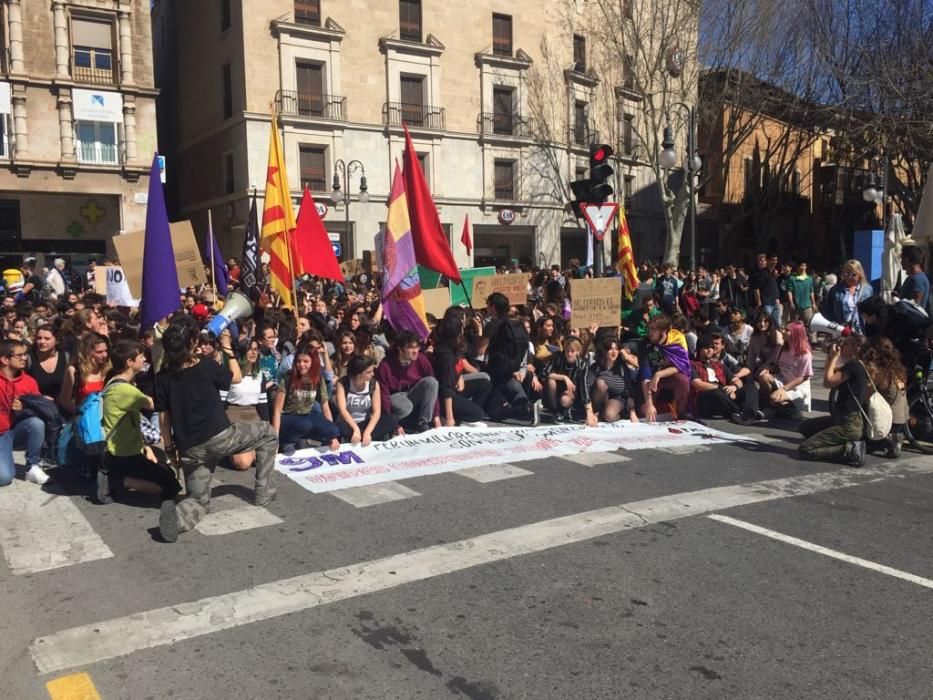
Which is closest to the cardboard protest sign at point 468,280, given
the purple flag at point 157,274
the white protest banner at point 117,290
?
the white protest banner at point 117,290

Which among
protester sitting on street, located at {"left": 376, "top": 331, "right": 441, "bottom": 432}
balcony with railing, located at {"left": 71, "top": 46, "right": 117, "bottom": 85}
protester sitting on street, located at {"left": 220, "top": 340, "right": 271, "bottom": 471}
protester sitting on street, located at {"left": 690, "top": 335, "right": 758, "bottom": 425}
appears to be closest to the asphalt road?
protester sitting on street, located at {"left": 220, "top": 340, "right": 271, "bottom": 471}

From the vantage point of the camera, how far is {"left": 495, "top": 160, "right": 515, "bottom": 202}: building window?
35.7 meters

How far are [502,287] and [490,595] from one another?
7.61 metres

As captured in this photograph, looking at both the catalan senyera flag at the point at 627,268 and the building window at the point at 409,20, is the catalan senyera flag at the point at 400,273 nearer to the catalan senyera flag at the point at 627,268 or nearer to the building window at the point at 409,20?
the catalan senyera flag at the point at 627,268

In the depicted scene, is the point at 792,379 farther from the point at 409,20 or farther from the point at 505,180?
the point at 409,20

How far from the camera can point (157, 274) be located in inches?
285

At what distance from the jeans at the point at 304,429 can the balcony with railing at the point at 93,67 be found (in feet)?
88.0

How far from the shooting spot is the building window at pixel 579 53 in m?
36.9

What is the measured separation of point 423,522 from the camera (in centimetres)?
574

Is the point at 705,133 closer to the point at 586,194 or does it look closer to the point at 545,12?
the point at 545,12

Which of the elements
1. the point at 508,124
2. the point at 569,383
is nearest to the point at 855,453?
the point at 569,383

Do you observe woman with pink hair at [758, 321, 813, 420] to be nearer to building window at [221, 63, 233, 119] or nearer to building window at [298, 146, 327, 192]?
building window at [298, 146, 327, 192]

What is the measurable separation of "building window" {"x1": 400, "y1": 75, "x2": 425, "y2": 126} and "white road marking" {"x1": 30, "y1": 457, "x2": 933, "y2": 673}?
28.9 m

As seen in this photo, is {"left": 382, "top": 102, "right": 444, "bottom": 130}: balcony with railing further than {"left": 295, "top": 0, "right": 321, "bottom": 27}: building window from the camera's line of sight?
Yes
